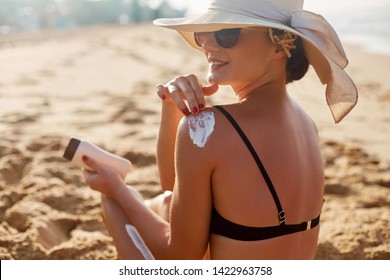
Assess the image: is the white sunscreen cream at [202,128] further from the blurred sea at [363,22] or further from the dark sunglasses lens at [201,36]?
the blurred sea at [363,22]

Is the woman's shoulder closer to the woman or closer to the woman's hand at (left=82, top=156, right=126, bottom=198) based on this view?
the woman

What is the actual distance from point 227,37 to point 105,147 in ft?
8.32

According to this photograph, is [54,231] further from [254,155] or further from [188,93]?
[254,155]

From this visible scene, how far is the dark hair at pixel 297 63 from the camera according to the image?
1.77 meters

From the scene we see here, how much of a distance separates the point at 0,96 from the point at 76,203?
3.20 m

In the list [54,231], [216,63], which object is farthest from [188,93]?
[54,231]

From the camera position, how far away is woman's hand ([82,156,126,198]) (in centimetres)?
209

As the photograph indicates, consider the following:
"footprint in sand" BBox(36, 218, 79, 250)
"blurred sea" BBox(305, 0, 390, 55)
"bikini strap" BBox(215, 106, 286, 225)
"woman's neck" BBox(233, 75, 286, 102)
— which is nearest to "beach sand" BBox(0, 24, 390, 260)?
"footprint in sand" BBox(36, 218, 79, 250)

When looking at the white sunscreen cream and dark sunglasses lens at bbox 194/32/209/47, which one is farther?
dark sunglasses lens at bbox 194/32/209/47

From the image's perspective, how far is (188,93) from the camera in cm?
175

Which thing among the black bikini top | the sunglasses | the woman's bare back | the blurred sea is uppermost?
the sunglasses

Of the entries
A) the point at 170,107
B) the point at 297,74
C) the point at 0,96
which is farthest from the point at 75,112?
the point at 297,74

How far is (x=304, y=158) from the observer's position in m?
1.73

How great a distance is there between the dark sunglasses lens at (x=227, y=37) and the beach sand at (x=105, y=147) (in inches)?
22.4
